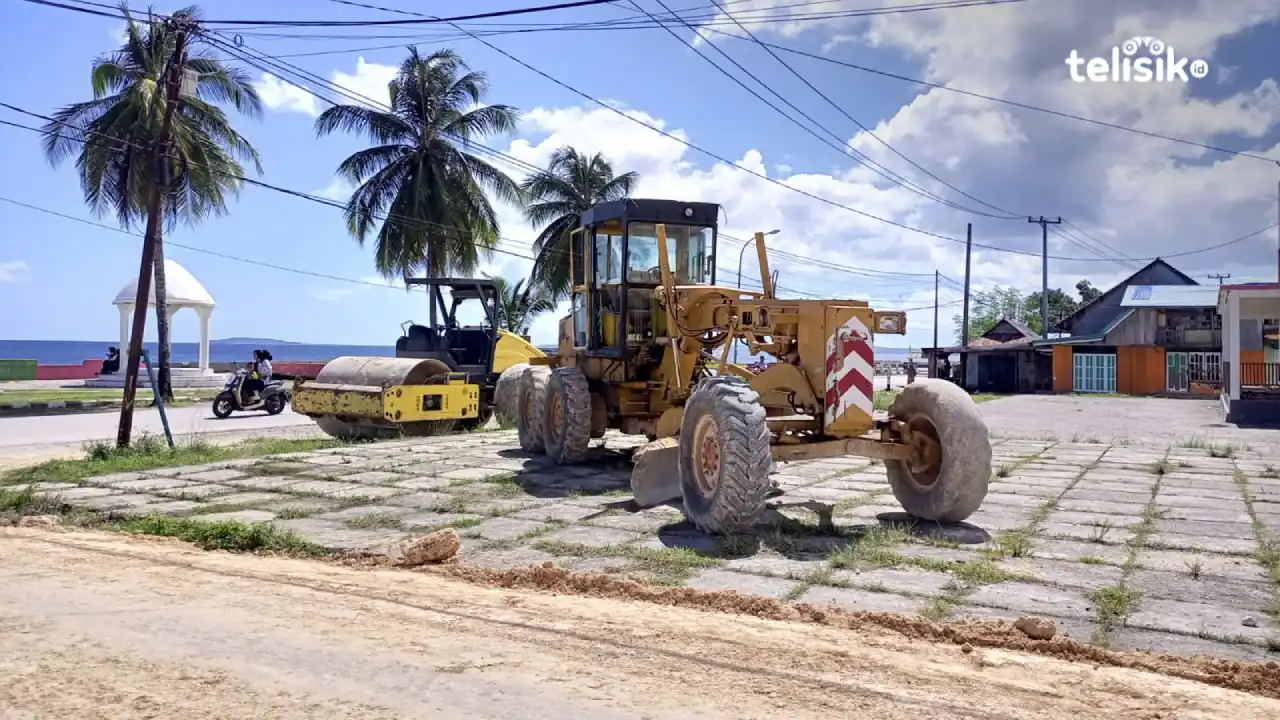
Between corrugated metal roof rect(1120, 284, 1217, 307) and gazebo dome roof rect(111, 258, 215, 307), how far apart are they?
128 feet

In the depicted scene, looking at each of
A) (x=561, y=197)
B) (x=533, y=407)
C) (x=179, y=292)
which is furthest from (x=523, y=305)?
(x=533, y=407)

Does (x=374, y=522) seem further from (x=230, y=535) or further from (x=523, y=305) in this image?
(x=523, y=305)

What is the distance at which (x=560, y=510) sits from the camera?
8.09 m

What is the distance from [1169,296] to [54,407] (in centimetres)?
4261

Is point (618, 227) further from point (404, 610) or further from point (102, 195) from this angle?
point (102, 195)

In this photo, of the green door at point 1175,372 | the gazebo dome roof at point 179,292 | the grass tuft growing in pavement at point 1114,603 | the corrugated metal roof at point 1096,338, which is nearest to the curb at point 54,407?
the gazebo dome roof at point 179,292

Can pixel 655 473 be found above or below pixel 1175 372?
below

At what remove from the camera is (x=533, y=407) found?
11969 millimetres

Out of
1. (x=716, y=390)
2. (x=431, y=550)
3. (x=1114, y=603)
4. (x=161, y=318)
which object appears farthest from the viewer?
(x=161, y=318)

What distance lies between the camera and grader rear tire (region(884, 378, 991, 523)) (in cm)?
708

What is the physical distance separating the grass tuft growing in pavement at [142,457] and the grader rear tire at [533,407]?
9.61 ft

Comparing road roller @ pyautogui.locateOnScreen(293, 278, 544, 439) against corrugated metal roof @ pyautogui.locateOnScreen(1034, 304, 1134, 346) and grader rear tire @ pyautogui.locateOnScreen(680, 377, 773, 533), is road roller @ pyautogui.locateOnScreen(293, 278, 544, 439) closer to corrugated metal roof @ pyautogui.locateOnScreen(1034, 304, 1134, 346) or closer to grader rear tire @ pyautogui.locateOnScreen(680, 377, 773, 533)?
grader rear tire @ pyautogui.locateOnScreen(680, 377, 773, 533)

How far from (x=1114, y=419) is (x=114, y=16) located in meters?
21.6

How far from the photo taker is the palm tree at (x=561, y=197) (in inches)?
1398
